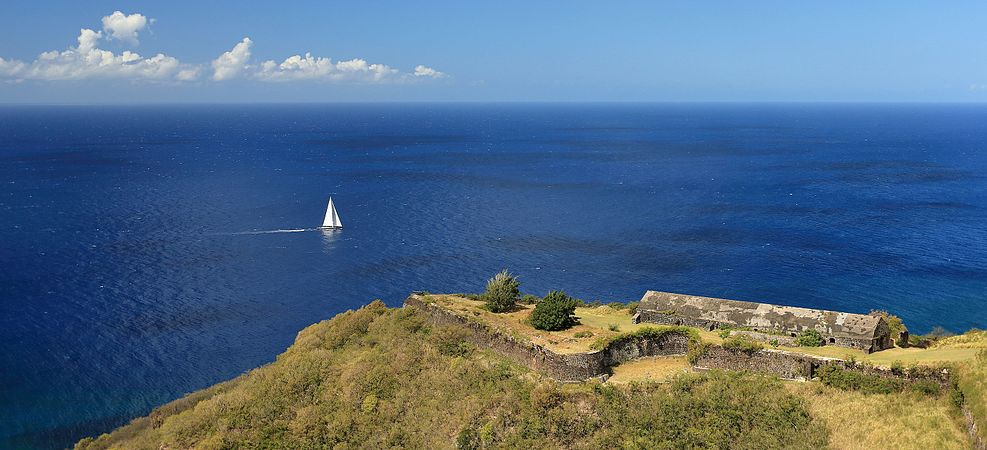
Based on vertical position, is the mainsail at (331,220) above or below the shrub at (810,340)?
below

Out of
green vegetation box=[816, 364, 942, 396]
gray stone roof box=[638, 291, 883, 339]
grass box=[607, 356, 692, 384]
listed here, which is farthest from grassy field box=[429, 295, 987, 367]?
grass box=[607, 356, 692, 384]

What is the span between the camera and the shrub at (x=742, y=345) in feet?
110

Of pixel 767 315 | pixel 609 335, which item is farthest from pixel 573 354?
pixel 767 315

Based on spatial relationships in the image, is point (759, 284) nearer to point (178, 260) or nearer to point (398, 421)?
point (398, 421)

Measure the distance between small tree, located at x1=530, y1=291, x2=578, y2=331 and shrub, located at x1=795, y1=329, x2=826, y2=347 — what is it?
1156cm

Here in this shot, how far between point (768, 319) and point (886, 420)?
10.1 metres

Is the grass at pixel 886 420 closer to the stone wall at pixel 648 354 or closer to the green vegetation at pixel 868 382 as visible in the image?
the green vegetation at pixel 868 382

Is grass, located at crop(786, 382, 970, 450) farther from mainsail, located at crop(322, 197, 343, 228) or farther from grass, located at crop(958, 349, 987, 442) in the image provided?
mainsail, located at crop(322, 197, 343, 228)

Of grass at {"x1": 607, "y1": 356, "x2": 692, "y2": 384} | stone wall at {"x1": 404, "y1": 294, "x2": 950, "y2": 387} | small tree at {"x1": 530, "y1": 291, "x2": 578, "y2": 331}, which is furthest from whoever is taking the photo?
small tree at {"x1": 530, "y1": 291, "x2": 578, "y2": 331}

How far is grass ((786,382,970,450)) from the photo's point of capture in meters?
27.5

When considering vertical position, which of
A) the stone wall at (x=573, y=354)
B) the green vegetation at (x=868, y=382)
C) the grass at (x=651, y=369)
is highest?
the green vegetation at (x=868, y=382)

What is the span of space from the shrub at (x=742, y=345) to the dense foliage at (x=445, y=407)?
1.34 metres

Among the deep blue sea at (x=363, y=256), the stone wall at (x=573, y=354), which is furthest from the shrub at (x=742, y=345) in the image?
the deep blue sea at (x=363, y=256)

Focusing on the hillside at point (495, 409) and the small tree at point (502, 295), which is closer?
the hillside at point (495, 409)
